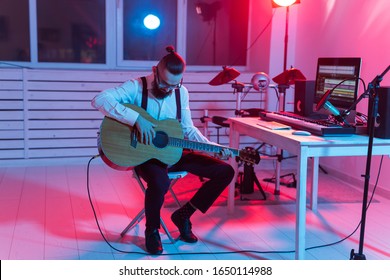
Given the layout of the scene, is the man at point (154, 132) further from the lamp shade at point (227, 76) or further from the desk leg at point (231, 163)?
the lamp shade at point (227, 76)

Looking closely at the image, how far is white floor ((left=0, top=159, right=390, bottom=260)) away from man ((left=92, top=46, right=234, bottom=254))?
0.19m

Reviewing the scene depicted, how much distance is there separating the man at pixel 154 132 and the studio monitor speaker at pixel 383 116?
0.87m

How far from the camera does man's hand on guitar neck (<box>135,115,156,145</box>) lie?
9.13 feet

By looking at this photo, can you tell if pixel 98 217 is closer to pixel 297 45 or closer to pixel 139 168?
pixel 139 168

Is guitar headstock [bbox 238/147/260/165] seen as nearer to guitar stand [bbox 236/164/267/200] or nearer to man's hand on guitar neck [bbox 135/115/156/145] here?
man's hand on guitar neck [bbox 135/115/156/145]


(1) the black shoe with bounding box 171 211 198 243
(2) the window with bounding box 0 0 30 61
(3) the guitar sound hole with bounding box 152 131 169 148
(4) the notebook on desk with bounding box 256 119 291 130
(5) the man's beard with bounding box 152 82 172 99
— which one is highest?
(2) the window with bounding box 0 0 30 61

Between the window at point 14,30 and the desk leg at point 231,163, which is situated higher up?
the window at point 14,30

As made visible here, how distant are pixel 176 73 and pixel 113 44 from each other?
9.61 ft

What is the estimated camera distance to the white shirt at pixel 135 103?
2.80m

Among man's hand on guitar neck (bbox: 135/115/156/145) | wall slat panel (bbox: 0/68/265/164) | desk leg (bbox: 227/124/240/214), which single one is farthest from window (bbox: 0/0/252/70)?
man's hand on guitar neck (bbox: 135/115/156/145)

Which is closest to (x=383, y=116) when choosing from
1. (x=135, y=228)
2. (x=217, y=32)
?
(x=135, y=228)

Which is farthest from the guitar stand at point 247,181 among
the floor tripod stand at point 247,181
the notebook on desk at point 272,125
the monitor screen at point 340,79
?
the monitor screen at point 340,79

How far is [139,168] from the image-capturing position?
2900 millimetres
